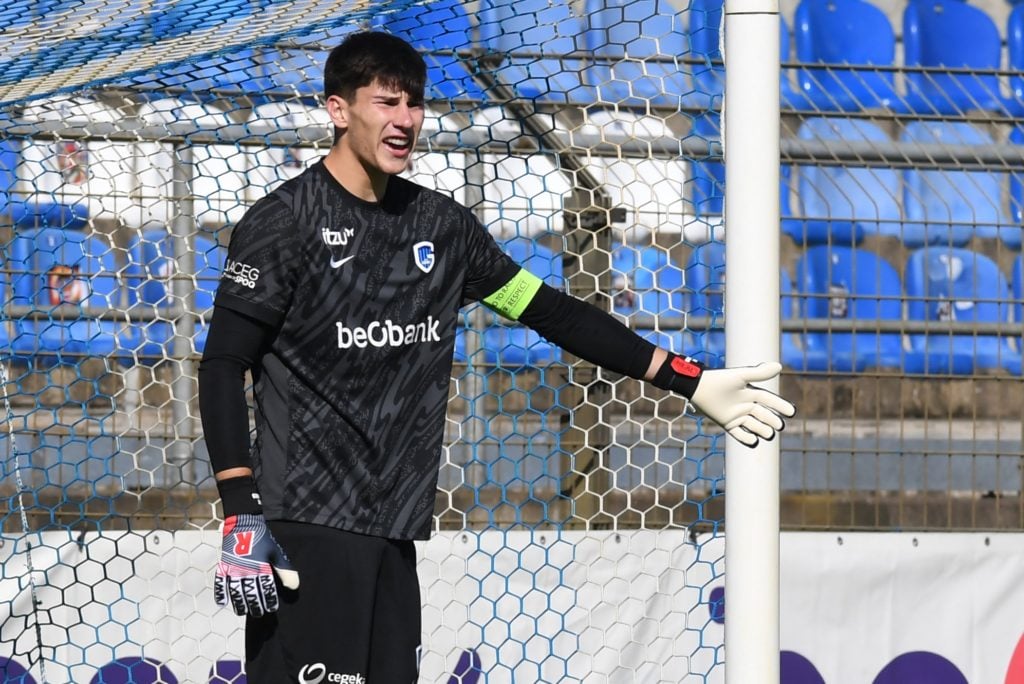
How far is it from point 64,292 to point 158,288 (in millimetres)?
275

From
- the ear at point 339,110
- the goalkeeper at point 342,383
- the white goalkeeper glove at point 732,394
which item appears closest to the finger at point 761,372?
the white goalkeeper glove at point 732,394

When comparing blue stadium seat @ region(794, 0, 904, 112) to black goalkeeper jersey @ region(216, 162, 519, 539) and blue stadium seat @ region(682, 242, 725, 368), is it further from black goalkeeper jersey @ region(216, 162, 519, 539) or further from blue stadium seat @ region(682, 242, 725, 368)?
black goalkeeper jersey @ region(216, 162, 519, 539)

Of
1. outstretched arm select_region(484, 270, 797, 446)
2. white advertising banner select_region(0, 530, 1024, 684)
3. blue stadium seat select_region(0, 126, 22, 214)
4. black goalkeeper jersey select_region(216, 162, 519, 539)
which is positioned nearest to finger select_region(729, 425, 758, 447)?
outstretched arm select_region(484, 270, 797, 446)

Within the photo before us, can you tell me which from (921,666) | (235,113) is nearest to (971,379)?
(921,666)

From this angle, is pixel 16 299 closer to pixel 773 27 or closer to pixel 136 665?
pixel 136 665

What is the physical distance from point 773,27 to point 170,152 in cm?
180

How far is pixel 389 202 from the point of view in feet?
7.45

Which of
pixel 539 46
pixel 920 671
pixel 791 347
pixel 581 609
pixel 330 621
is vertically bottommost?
pixel 920 671

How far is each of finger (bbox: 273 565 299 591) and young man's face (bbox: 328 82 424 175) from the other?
0.65 m

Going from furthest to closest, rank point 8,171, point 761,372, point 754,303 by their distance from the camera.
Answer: point 8,171 < point 754,303 < point 761,372

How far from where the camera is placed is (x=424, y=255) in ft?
7.47

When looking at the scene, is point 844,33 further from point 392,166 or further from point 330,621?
point 330,621

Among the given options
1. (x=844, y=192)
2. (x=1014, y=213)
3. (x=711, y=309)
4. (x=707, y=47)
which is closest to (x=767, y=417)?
(x=711, y=309)

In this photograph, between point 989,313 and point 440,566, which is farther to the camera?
point 989,313
